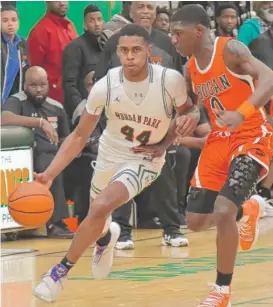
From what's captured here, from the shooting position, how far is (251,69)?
8.23 meters

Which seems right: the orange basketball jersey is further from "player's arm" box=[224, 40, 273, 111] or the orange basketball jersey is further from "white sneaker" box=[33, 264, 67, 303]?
"white sneaker" box=[33, 264, 67, 303]

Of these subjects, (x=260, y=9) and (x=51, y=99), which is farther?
(x=260, y=9)

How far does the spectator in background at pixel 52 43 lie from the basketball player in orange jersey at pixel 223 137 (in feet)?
19.0

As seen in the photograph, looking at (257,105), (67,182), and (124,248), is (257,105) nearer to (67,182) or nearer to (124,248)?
(124,248)

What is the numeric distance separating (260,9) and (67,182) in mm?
4395

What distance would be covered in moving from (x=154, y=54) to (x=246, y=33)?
11.2ft

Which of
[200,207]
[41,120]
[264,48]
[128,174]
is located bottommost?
[41,120]

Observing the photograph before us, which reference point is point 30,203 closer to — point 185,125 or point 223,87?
point 185,125

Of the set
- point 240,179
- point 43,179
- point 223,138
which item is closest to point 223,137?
point 223,138

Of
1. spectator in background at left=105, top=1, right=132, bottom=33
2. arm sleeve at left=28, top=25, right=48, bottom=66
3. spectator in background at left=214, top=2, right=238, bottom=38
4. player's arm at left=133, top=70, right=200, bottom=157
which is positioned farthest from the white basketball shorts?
spectator in background at left=214, top=2, right=238, bottom=38

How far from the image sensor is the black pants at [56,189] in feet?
43.7

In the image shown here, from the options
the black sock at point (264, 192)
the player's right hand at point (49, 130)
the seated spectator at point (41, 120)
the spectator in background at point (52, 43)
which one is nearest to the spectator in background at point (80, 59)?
the spectator in background at point (52, 43)

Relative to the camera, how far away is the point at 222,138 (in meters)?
8.52

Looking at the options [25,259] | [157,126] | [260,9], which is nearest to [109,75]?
[157,126]
